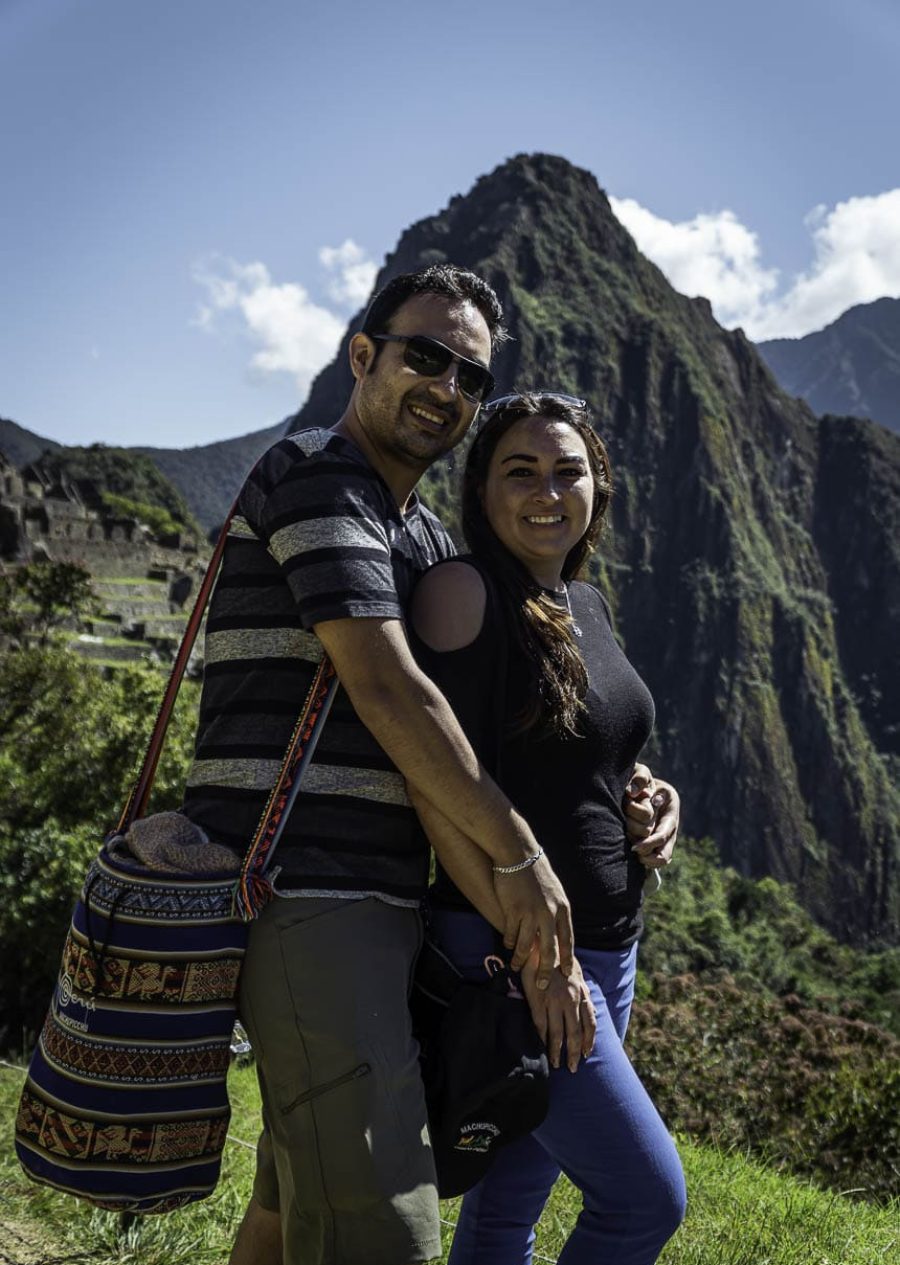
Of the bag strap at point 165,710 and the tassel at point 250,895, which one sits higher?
the bag strap at point 165,710

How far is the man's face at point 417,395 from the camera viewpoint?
221cm

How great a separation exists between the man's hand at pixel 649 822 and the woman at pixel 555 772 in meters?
0.03

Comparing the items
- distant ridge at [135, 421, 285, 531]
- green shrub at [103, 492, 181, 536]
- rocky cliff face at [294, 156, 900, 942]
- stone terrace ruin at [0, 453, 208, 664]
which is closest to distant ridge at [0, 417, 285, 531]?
distant ridge at [135, 421, 285, 531]

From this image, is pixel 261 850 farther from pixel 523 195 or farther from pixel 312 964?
pixel 523 195

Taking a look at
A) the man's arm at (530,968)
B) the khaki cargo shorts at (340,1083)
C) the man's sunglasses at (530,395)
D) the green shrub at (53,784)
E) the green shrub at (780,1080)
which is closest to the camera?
Answer: the khaki cargo shorts at (340,1083)

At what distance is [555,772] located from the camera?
2.15 m

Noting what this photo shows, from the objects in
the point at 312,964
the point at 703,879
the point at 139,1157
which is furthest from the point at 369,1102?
the point at 703,879

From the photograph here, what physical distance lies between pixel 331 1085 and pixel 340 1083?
0.06 feet

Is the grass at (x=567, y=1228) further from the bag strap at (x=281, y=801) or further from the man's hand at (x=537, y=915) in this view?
the bag strap at (x=281, y=801)

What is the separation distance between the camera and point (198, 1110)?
2.01 m

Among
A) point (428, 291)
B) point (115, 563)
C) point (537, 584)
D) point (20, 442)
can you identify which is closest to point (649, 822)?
point (537, 584)

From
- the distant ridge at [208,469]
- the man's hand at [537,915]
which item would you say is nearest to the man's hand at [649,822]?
the man's hand at [537,915]

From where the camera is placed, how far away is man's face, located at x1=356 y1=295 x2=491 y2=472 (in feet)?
7.24

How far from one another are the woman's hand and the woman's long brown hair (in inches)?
18.1
